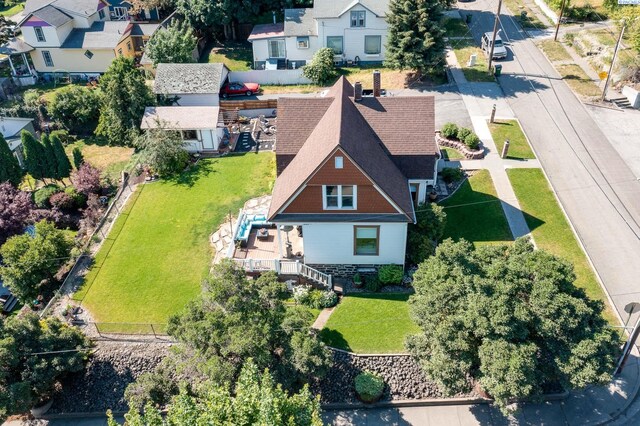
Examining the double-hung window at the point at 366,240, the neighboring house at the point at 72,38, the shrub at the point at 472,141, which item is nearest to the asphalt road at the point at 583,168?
the shrub at the point at 472,141

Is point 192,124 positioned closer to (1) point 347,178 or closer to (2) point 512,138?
(1) point 347,178

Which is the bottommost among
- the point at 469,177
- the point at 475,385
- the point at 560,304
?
the point at 475,385

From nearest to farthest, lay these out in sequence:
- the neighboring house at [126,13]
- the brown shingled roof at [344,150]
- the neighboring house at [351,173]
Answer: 1. the brown shingled roof at [344,150]
2. the neighboring house at [351,173]
3. the neighboring house at [126,13]

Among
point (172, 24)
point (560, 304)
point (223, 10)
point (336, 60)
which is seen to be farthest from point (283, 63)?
point (560, 304)

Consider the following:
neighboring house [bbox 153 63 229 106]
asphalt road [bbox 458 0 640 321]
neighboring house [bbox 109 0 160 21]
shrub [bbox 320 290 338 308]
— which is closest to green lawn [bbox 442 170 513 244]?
asphalt road [bbox 458 0 640 321]

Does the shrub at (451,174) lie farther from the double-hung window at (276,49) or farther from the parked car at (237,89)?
the double-hung window at (276,49)

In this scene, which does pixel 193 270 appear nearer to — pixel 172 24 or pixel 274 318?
pixel 274 318
